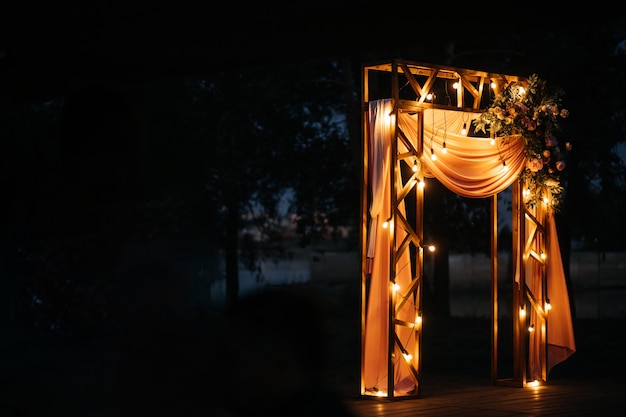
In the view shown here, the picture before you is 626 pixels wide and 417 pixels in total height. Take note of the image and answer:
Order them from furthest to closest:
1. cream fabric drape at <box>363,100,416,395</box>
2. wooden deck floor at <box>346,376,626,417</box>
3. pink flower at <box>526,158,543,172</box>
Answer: pink flower at <box>526,158,543,172</box> → cream fabric drape at <box>363,100,416,395</box> → wooden deck floor at <box>346,376,626,417</box>

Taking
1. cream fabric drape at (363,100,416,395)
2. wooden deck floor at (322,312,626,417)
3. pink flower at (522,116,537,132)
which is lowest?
wooden deck floor at (322,312,626,417)

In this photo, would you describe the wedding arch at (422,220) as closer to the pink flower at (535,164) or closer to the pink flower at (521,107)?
the pink flower at (535,164)

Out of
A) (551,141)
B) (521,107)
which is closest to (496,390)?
(551,141)

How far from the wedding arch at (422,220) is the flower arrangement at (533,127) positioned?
0.03 metres

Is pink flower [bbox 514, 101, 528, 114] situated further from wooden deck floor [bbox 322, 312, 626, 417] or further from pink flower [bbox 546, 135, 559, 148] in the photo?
wooden deck floor [bbox 322, 312, 626, 417]

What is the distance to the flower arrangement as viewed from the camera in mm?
8992

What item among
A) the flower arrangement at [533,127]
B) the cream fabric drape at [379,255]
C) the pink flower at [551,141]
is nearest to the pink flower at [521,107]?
the flower arrangement at [533,127]

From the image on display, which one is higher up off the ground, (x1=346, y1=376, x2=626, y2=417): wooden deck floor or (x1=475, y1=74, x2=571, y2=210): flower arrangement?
(x1=475, y1=74, x2=571, y2=210): flower arrangement

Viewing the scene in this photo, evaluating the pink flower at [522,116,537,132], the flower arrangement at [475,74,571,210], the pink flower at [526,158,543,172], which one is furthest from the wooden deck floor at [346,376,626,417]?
the pink flower at [522,116,537,132]

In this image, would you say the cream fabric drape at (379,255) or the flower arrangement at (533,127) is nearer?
the cream fabric drape at (379,255)

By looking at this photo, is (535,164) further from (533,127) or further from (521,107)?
(521,107)

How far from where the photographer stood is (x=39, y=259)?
13.2 metres

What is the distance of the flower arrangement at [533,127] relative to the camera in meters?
8.99

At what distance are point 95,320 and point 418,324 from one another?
22.3ft
